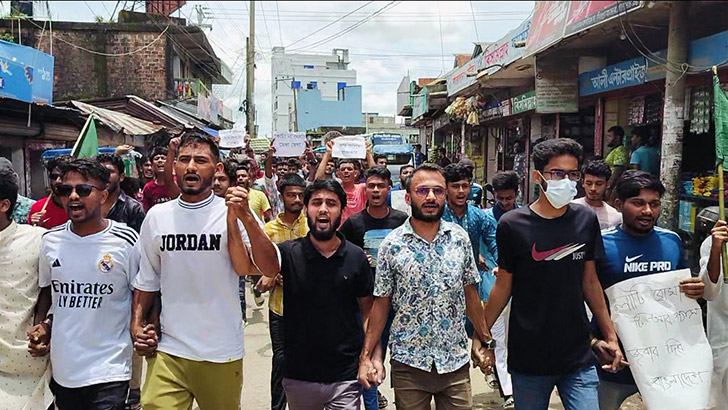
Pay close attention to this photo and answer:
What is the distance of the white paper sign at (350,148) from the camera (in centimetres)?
677

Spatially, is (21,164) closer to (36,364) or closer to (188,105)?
(36,364)

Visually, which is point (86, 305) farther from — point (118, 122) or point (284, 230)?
point (118, 122)

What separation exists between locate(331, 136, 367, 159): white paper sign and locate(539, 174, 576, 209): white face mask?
3.90 metres

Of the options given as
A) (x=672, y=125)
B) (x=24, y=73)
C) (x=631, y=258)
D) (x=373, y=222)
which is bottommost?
(x=631, y=258)

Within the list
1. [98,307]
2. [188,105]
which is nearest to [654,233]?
[98,307]

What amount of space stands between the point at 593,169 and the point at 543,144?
47.9 inches

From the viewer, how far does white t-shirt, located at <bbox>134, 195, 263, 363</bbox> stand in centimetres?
286

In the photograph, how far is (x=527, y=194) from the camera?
11.7 metres

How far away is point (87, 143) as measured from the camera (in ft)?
16.4

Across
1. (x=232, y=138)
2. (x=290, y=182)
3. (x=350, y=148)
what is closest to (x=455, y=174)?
(x=290, y=182)

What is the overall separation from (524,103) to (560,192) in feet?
27.5

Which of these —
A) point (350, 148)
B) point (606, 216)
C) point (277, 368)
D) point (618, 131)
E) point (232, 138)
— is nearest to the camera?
point (277, 368)

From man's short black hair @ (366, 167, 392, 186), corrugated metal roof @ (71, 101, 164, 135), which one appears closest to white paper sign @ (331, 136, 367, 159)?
man's short black hair @ (366, 167, 392, 186)

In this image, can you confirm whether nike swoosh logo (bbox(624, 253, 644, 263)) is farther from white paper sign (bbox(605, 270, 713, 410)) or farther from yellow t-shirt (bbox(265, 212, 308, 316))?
yellow t-shirt (bbox(265, 212, 308, 316))
